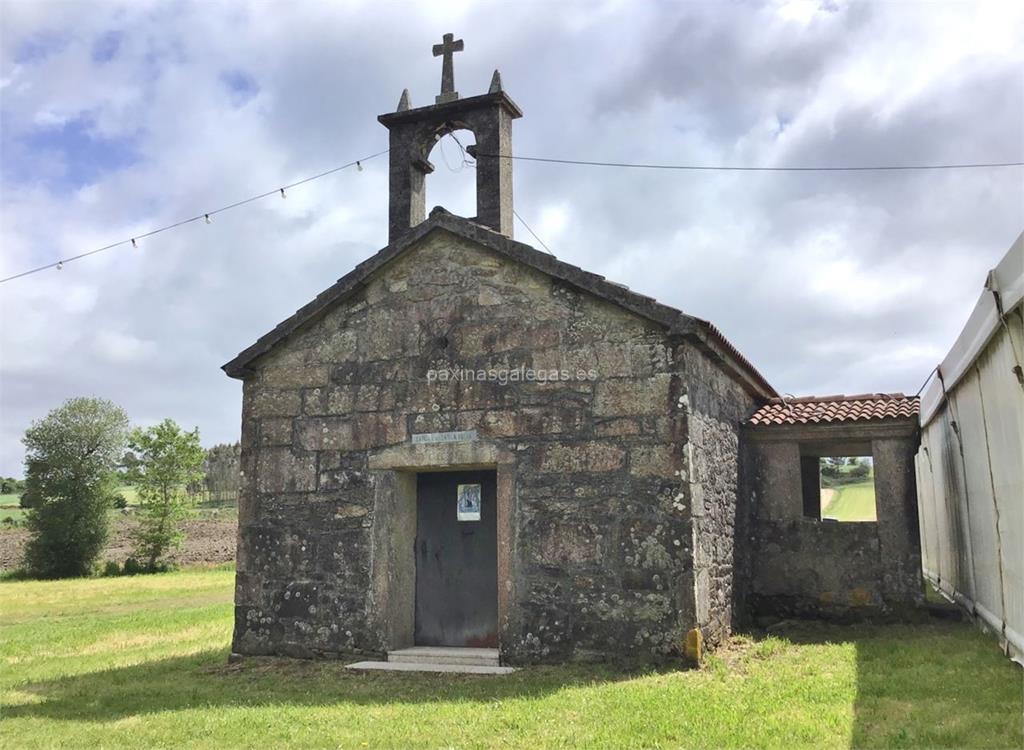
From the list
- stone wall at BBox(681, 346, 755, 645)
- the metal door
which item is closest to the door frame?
the metal door

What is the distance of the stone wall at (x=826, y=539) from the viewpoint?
9.91 m

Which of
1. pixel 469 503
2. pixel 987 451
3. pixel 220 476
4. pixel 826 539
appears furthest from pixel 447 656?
pixel 220 476

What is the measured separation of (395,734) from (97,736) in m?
2.24

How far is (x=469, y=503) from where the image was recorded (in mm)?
9141

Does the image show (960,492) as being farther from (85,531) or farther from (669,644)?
(85,531)

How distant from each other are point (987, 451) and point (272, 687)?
6.60 m

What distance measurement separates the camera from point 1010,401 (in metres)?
6.15

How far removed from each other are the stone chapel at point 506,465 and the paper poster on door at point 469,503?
2cm

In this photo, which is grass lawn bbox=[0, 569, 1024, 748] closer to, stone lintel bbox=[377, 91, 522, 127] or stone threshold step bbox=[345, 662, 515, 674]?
stone threshold step bbox=[345, 662, 515, 674]

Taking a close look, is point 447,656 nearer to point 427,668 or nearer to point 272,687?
point 427,668

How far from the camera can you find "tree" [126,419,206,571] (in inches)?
1282

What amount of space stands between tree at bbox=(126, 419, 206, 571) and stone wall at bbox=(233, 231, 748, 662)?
25603 mm

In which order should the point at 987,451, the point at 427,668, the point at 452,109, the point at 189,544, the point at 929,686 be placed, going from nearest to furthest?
the point at 929,686 < the point at 987,451 < the point at 427,668 < the point at 452,109 < the point at 189,544

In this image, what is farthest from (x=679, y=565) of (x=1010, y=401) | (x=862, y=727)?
(x=1010, y=401)
